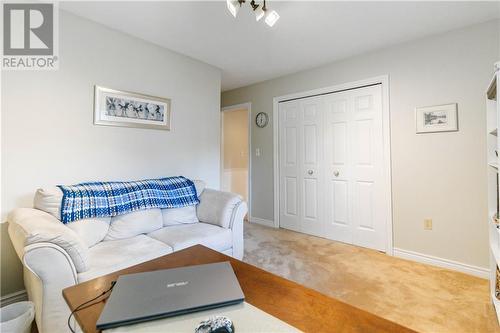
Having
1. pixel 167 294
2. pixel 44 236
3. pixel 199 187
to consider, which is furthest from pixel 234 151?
pixel 167 294

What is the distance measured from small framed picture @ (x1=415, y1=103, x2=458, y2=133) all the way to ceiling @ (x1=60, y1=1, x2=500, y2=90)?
0.77m

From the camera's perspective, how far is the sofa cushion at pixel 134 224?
6.54 feet

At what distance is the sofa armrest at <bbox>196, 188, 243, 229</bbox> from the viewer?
234cm

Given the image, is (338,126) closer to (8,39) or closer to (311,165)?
(311,165)

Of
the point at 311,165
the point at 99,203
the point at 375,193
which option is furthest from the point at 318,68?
the point at 99,203

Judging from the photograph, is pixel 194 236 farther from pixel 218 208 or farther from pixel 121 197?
pixel 121 197

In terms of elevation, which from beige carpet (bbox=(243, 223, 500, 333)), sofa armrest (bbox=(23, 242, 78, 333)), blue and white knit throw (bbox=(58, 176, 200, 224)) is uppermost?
blue and white knit throw (bbox=(58, 176, 200, 224))

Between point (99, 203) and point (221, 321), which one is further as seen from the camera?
point (99, 203)

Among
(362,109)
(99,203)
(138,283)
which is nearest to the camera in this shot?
(138,283)

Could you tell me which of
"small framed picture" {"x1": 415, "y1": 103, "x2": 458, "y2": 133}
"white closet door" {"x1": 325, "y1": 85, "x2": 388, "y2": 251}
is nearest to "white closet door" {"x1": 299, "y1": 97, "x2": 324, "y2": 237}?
"white closet door" {"x1": 325, "y1": 85, "x2": 388, "y2": 251}

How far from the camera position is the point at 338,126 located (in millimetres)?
3104

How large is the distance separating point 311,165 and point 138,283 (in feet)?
9.44

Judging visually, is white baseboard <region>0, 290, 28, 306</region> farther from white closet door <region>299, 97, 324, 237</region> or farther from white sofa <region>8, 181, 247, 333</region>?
white closet door <region>299, 97, 324, 237</region>

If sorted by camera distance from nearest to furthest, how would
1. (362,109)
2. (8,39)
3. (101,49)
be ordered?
1. (8,39)
2. (101,49)
3. (362,109)
